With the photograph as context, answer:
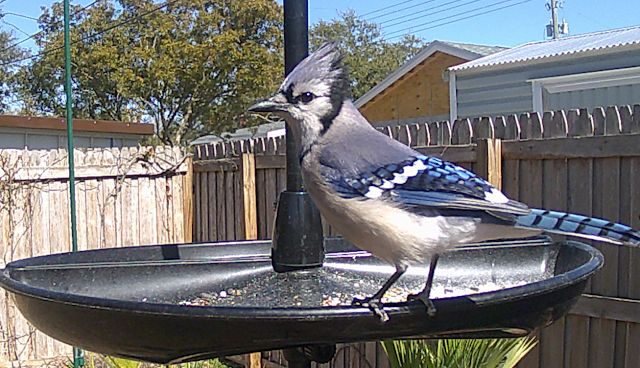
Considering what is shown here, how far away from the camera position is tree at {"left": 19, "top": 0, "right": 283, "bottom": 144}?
19.5 metres

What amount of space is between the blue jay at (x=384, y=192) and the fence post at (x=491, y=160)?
2.76m

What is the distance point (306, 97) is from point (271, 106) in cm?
10

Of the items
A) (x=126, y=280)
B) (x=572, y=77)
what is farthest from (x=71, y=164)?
(x=572, y=77)

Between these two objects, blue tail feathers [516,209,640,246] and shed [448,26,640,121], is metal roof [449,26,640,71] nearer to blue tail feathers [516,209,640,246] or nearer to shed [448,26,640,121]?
shed [448,26,640,121]

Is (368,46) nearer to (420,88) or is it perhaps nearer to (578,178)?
(420,88)

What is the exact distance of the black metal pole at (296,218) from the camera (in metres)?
2.08

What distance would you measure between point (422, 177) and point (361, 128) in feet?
0.81

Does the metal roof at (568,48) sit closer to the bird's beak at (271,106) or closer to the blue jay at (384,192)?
the blue jay at (384,192)

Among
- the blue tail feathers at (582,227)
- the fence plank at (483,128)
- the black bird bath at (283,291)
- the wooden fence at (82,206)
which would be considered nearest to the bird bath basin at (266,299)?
the black bird bath at (283,291)

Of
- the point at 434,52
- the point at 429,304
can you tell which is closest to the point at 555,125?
the point at 429,304

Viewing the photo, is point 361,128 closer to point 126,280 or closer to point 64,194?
point 126,280

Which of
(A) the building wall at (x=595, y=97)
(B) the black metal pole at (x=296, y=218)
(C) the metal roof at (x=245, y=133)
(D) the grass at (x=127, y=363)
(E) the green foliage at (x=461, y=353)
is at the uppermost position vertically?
(C) the metal roof at (x=245, y=133)

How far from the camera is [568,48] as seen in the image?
9.56 meters

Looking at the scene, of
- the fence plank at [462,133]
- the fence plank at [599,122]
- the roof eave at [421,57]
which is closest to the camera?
the fence plank at [599,122]
